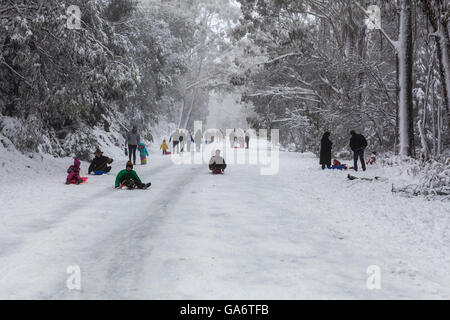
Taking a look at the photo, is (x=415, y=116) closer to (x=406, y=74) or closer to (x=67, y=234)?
(x=406, y=74)

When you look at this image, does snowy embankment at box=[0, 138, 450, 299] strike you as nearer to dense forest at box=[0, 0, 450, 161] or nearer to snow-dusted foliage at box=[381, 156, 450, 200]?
snow-dusted foliage at box=[381, 156, 450, 200]

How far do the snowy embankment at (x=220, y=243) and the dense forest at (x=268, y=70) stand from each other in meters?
4.57

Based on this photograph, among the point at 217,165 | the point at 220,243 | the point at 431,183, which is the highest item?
the point at 217,165

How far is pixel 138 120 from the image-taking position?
108 feet

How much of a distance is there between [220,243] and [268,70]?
915 inches

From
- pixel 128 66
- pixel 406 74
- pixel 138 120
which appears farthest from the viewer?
pixel 138 120

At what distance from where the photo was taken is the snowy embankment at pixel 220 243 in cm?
486

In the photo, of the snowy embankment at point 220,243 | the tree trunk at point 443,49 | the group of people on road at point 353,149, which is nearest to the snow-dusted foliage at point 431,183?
the snowy embankment at point 220,243

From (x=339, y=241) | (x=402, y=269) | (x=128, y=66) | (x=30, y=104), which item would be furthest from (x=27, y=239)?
(x=128, y=66)

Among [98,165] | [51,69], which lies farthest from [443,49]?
[51,69]

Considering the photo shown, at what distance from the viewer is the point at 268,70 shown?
2864 cm

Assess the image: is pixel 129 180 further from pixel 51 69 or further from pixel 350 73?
pixel 350 73
